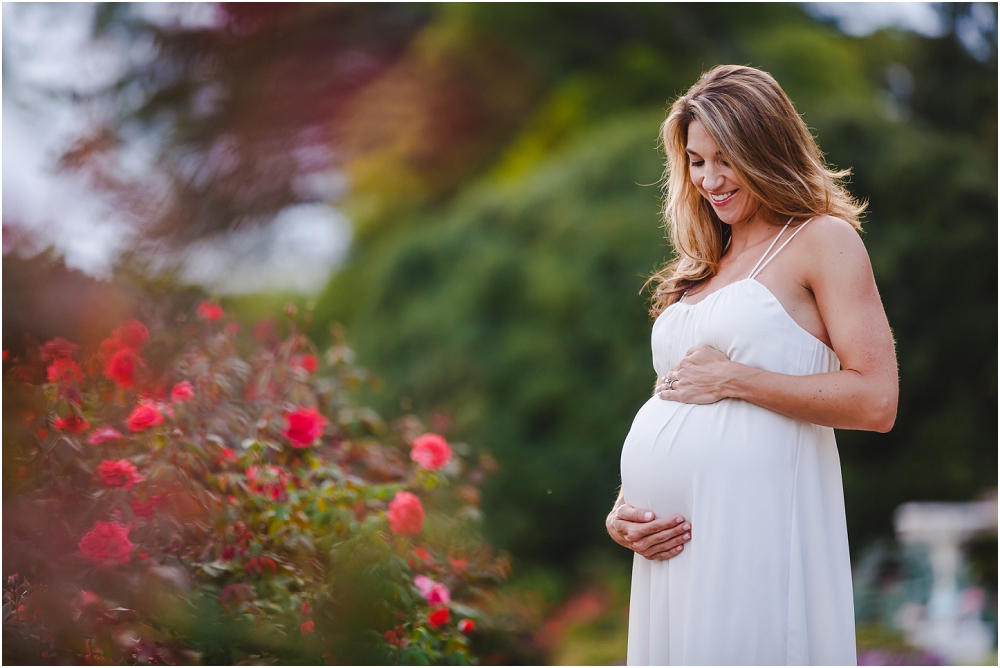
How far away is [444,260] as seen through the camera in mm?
5434

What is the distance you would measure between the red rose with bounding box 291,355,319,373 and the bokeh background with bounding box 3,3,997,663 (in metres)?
0.19

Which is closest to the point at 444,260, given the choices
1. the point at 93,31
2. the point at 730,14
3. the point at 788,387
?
the point at 93,31

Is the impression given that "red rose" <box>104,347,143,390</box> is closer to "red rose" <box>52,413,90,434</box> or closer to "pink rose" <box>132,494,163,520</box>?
"red rose" <box>52,413,90,434</box>

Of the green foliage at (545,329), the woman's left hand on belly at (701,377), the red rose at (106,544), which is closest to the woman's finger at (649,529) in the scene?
the woman's left hand on belly at (701,377)

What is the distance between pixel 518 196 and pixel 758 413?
388cm

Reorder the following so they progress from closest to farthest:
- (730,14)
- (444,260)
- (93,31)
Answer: (93,31) → (444,260) → (730,14)

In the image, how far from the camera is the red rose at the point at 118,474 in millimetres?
2107

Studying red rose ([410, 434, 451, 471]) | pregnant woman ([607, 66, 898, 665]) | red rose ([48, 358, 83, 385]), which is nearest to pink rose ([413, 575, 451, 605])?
red rose ([410, 434, 451, 471])

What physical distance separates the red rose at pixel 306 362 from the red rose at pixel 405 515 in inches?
30.4

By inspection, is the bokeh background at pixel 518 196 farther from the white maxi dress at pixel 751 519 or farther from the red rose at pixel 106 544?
the white maxi dress at pixel 751 519

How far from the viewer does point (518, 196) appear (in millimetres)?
5320

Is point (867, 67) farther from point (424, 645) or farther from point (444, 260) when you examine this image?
point (424, 645)

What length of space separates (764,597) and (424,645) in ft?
3.35

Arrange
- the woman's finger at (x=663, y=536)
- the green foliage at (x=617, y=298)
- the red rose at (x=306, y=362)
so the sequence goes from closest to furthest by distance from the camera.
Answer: the woman's finger at (x=663, y=536), the red rose at (x=306, y=362), the green foliage at (x=617, y=298)
